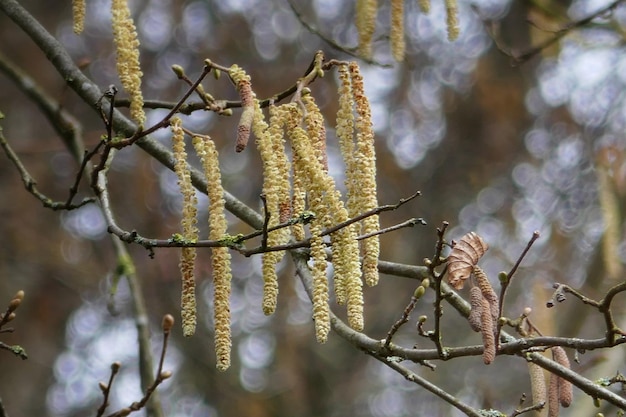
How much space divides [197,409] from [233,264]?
6.18 feet

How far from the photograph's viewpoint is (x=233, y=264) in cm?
897

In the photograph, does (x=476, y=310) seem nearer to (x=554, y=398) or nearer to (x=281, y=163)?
(x=554, y=398)

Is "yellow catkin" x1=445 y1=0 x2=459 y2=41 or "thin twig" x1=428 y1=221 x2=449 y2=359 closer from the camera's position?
"thin twig" x1=428 y1=221 x2=449 y2=359

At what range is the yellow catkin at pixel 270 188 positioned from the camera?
5.88 feet

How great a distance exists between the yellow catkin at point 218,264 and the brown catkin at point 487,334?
541 mm

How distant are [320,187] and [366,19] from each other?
831 millimetres

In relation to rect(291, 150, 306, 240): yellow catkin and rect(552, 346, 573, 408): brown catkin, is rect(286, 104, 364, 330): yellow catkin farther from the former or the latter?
rect(552, 346, 573, 408): brown catkin

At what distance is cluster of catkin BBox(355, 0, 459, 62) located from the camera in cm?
240

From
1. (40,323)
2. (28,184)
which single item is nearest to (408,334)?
(40,323)

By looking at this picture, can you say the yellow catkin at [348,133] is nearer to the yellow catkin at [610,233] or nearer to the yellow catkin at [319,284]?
the yellow catkin at [319,284]

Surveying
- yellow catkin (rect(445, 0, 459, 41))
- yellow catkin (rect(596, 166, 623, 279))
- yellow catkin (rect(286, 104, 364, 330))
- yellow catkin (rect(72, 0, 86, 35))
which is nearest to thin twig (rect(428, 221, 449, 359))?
yellow catkin (rect(286, 104, 364, 330))

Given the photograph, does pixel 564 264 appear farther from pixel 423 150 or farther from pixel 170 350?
pixel 170 350

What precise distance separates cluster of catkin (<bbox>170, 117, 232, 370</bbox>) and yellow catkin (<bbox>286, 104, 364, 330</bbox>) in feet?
0.70

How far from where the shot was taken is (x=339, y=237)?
1.76m
